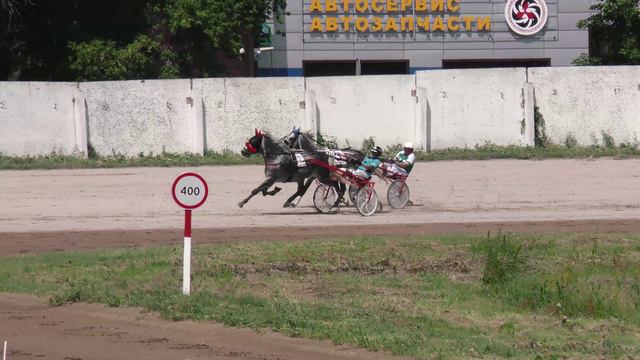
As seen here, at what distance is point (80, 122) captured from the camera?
32031 millimetres

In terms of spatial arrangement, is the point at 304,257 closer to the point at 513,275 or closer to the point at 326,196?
the point at 513,275

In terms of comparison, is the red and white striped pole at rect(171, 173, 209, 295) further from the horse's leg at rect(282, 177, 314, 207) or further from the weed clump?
the horse's leg at rect(282, 177, 314, 207)

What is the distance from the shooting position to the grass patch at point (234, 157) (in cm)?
3054

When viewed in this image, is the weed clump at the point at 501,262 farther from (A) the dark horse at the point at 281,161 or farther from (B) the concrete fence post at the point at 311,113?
(B) the concrete fence post at the point at 311,113

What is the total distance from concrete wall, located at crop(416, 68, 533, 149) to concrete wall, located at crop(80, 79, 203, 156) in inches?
274

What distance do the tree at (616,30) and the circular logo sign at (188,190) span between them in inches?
1058

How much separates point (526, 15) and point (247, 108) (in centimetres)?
1416

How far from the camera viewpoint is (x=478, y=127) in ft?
110

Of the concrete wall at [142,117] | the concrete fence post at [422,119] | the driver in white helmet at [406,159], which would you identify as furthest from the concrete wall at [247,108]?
the driver in white helmet at [406,159]

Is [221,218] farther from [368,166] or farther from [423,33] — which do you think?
[423,33]

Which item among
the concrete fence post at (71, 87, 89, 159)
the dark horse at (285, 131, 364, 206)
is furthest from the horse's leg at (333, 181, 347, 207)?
the concrete fence post at (71, 87, 89, 159)

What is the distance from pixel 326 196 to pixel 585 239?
21.9 ft

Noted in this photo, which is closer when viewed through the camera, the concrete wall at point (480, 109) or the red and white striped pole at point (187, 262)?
the red and white striped pole at point (187, 262)

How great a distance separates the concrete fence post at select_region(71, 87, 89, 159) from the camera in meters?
32.0
